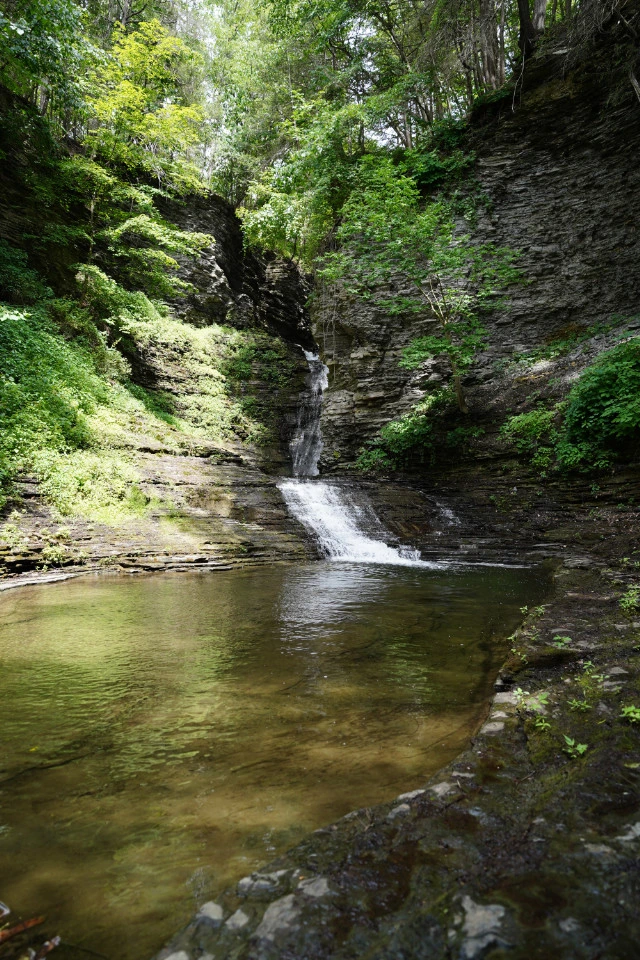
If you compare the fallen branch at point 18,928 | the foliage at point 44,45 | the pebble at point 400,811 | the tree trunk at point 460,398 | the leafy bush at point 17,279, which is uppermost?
the foliage at point 44,45

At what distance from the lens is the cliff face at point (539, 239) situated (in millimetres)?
13656

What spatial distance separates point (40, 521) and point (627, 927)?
28.4 ft

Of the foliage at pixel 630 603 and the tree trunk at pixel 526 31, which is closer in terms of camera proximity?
the foliage at pixel 630 603

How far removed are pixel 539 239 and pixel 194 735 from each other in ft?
56.5

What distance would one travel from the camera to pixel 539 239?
1480cm

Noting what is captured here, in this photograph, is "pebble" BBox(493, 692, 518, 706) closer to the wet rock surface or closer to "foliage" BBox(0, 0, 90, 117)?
the wet rock surface

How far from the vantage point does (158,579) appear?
7551 millimetres

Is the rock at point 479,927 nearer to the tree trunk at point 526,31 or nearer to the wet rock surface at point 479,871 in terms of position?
the wet rock surface at point 479,871

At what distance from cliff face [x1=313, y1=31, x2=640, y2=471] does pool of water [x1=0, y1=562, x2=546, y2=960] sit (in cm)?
1067

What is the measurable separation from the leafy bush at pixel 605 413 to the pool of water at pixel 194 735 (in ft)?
20.0

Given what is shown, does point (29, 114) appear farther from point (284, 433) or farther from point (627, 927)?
point (627, 927)

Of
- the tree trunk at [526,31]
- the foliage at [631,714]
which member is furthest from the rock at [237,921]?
the tree trunk at [526,31]

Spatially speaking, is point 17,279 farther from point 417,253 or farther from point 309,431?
point 417,253

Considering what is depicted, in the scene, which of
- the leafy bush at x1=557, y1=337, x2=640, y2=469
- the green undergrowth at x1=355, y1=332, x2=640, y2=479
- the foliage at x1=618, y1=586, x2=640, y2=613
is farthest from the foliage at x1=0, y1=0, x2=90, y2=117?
the foliage at x1=618, y1=586, x2=640, y2=613
